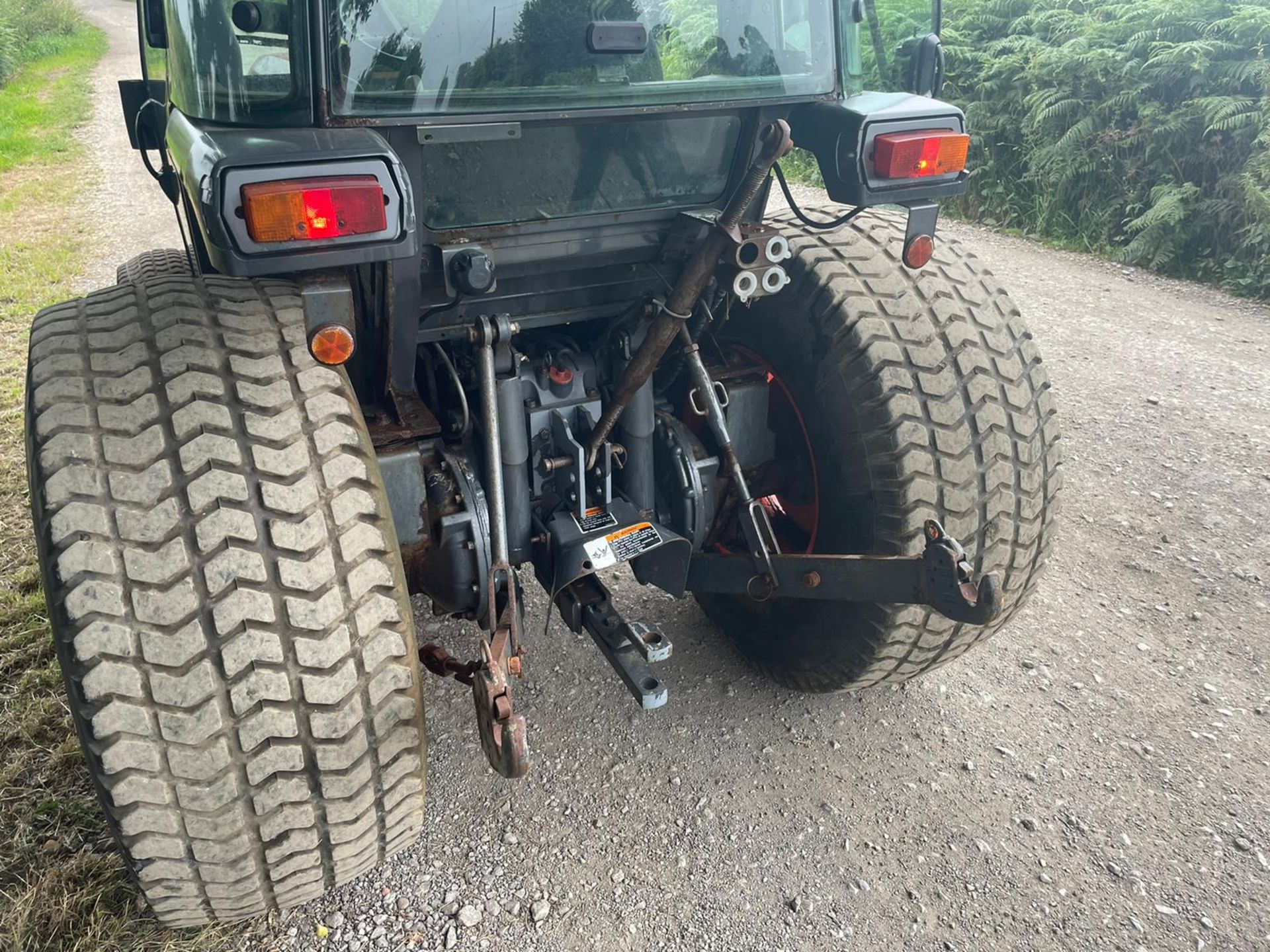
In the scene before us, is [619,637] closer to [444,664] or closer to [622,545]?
[622,545]

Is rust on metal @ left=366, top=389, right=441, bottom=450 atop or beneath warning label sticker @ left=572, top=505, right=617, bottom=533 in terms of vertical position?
atop

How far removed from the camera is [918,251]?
256 cm

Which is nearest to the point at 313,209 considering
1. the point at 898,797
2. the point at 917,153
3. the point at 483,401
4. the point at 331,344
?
the point at 331,344

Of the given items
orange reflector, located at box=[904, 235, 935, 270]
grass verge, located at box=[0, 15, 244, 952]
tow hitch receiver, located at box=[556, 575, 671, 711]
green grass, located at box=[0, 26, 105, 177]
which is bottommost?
grass verge, located at box=[0, 15, 244, 952]

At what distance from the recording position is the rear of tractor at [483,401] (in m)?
1.77

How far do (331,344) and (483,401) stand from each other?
0.48 metres

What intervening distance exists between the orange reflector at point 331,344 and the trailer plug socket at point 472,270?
0.37m

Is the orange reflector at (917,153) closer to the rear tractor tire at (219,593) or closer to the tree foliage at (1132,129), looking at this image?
the rear tractor tire at (219,593)

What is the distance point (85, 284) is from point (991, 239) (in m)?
8.21

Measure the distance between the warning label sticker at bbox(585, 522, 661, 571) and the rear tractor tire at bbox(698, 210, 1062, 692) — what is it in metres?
0.57

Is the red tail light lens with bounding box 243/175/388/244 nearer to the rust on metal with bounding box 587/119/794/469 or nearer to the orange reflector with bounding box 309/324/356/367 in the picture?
the orange reflector with bounding box 309/324/356/367

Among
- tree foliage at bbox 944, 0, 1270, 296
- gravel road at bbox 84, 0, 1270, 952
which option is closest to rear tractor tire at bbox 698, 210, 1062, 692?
gravel road at bbox 84, 0, 1270, 952

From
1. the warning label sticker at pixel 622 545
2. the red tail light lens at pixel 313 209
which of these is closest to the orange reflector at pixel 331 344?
the red tail light lens at pixel 313 209

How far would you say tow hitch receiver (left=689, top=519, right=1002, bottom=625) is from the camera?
209 cm
